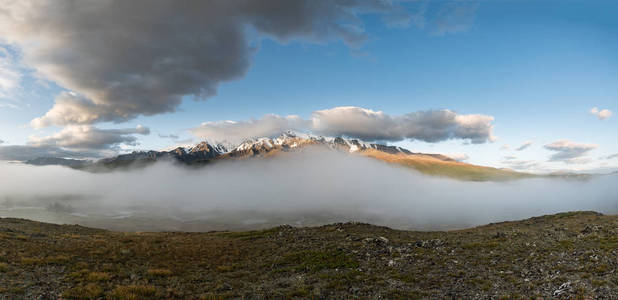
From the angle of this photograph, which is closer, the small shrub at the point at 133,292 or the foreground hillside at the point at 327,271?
the small shrub at the point at 133,292

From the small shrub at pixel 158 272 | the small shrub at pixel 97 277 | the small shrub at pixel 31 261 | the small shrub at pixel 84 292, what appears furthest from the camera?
the small shrub at pixel 31 261

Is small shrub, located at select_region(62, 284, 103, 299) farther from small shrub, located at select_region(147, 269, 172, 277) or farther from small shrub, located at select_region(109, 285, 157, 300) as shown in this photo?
small shrub, located at select_region(147, 269, 172, 277)

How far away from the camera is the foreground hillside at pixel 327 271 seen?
18.8 metres

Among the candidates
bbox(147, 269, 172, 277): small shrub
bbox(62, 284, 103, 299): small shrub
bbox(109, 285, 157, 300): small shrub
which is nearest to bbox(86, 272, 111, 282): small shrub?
bbox(62, 284, 103, 299): small shrub

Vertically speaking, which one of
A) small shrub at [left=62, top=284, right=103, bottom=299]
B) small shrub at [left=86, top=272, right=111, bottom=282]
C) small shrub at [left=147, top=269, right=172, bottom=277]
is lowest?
Answer: small shrub at [left=147, top=269, right=172, bottom=277]

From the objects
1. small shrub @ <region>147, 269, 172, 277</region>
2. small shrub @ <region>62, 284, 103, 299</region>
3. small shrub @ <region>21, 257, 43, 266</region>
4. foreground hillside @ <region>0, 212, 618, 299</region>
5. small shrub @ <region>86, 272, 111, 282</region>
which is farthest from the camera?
small shrub @ <region>21, 257, 43, 266</region>

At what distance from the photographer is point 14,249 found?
29.0 metres

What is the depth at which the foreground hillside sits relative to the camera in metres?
18.8

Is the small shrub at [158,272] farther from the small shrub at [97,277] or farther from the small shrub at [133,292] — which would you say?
the small shrub at [133,292]

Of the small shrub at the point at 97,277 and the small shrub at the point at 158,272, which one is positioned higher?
the small shrub at the point at 97,277

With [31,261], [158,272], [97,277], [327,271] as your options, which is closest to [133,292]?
[97,277]

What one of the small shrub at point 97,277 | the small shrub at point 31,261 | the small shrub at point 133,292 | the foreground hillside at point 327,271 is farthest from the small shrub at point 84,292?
the small shrub at point 31,261

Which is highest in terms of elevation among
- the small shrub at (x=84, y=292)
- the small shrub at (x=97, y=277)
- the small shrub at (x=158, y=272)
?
the small shrub at (x=84, y=292)

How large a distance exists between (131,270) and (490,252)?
3808 centimetres
